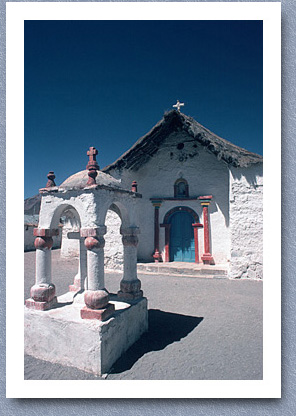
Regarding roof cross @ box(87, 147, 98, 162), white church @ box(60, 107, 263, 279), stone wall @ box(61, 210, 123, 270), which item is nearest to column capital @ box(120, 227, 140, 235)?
roof cross @ box(87, 147, 98, 162)

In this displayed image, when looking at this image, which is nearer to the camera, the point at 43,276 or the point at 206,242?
the point at 43,276

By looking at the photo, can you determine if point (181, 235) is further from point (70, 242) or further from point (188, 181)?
point (70, 242)

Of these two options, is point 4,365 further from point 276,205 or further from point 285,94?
point 285,94

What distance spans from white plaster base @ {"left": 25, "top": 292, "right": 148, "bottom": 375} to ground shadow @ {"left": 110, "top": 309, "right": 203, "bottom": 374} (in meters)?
0.10

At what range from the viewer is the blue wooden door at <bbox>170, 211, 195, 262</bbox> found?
31.2 feet

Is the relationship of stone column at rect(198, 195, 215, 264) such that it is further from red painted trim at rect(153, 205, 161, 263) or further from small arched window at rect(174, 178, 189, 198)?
red painted trim at rect(153, 205, 161, 263)

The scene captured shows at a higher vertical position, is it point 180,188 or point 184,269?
point 180,188

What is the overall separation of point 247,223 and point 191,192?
97.4 inches

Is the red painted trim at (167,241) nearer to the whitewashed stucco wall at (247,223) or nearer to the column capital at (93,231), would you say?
the whitewashed stucco wall at (247,223)

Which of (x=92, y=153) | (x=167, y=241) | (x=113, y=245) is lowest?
(x=113, y=245)

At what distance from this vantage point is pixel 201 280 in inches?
305

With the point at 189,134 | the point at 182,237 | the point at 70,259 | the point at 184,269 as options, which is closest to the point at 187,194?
the point at 182,237

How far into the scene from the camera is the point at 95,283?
10.3 ft

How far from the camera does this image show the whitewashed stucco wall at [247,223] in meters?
7.59
